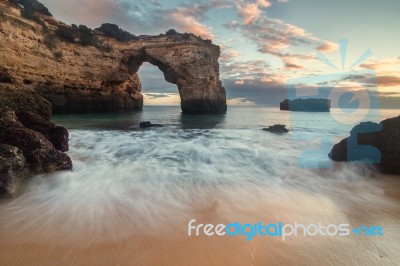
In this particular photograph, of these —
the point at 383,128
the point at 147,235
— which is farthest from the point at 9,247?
the point at 383,128

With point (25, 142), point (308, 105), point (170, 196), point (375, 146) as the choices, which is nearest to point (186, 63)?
point (375, 146)

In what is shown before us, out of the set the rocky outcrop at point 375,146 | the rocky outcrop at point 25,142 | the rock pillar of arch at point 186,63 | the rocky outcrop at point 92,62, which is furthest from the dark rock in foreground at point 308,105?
the rocky outcrop at point 25,142

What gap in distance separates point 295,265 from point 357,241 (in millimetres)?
855

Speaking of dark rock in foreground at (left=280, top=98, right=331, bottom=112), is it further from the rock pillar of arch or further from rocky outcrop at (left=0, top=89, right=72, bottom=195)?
rocky outcrop at (left=0, top=89, right=72, bottom=195)

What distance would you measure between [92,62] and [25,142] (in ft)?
76.2

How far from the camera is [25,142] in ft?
12.9

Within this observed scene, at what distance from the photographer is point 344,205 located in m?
3.21

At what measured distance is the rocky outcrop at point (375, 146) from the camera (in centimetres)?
489

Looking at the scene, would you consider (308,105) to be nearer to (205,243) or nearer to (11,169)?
(205,243)

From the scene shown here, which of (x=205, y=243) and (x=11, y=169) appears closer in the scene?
(x=205, y=243)

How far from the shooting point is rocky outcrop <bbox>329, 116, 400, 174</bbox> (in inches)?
192

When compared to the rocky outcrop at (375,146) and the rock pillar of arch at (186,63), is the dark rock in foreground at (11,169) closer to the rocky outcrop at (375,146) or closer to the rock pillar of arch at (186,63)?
the rocky outcrop at (375,146)

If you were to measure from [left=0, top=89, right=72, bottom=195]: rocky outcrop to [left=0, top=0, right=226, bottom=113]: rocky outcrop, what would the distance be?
1492cm

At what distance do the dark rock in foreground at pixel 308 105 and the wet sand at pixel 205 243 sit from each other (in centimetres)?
7261
